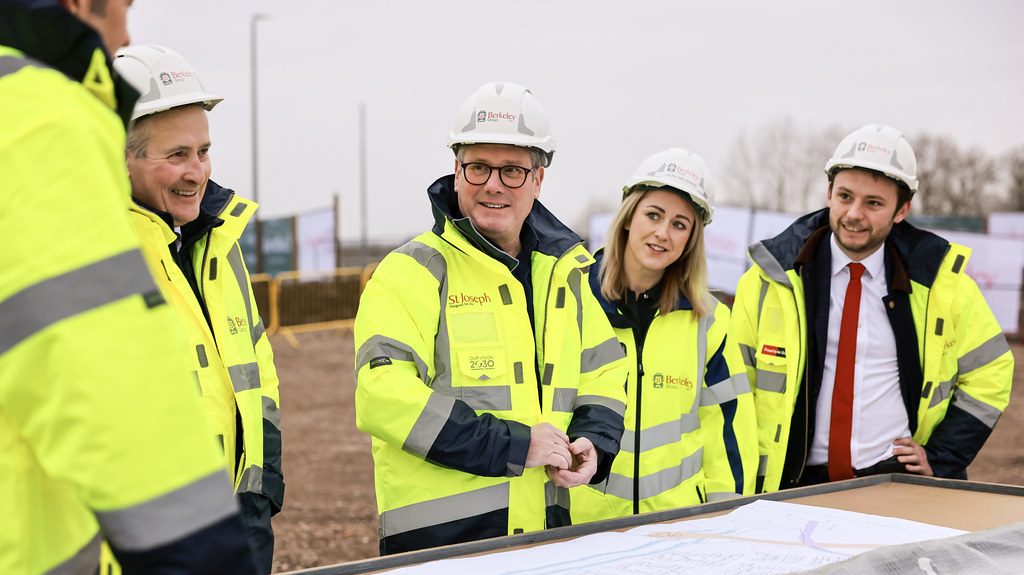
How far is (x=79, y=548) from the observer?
137 centimetres

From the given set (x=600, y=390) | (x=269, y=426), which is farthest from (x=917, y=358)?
(x=269, y=426)

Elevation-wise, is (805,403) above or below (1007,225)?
below

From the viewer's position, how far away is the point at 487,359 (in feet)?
9.27

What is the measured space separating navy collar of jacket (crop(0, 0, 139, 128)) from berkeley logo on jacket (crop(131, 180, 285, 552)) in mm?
1482

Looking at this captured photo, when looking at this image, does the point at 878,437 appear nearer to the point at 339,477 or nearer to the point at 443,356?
the point at 443,356

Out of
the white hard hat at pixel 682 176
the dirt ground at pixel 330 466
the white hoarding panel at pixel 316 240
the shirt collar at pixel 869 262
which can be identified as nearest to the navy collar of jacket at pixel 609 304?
the white hard hat at pixel 682 176

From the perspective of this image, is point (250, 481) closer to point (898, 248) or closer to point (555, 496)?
point (555, 496)

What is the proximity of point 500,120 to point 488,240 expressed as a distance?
38 centimetres

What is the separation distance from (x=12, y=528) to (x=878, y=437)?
3533 millimetres

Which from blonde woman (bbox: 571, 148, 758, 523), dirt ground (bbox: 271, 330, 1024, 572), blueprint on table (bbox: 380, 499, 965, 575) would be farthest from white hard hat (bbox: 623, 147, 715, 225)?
dirt ground (bbox: 271, 330, 1024, 572)

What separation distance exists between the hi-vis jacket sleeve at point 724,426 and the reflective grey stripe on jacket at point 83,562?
8.52ft

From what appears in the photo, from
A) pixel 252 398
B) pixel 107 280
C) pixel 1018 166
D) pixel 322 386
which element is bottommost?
pixel 322 386

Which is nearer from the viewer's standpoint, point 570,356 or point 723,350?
point 570,356

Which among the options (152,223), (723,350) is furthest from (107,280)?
(723,350)
